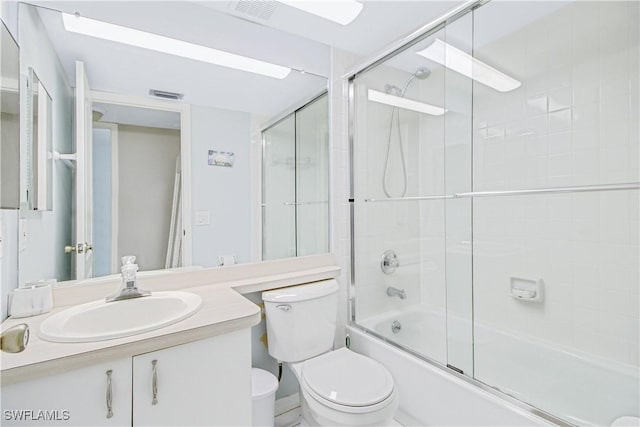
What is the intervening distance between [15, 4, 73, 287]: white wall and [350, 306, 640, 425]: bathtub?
5.27ft

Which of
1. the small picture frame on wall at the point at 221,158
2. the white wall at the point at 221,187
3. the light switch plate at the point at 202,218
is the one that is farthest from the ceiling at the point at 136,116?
the light switch plate at the point at 202,218

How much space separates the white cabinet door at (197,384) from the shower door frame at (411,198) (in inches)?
38.4

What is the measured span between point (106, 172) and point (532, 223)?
2.27 m

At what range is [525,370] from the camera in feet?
5.47

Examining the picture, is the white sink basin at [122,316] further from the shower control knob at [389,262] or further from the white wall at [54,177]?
the shower control knob at [389,262]

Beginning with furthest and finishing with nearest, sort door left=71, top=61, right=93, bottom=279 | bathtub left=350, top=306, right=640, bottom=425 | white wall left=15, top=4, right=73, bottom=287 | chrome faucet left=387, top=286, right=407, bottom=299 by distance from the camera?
1. chrome faucet left=387, top=286, right=407, bottom=299
2. bathtub left=350, top=306, right=640, bottom=425
3. door left=71, top=61, right=93, bottom=279
4. white wall left=15, top=4, right=73, bottom=287

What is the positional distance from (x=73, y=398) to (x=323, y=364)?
1.01 metres

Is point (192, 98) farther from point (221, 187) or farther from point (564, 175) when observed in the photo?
point (564, 175)

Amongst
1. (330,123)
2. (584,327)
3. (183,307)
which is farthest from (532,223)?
(183,307)

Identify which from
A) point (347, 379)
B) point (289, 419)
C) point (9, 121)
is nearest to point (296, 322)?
point (347, 379)

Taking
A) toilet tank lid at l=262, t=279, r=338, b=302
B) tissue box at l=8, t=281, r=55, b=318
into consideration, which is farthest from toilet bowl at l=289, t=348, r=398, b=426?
tissue box at l=8, t=281, r=55, b=318

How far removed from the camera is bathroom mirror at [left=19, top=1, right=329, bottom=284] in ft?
4.11

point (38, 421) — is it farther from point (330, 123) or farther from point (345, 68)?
point (345, 68)

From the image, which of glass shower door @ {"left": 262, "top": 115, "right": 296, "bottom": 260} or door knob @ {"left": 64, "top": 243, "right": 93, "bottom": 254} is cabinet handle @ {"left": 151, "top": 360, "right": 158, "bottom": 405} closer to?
door knob @ {"left": 64, "top": 243, "right": 93, "bottom": 254}
